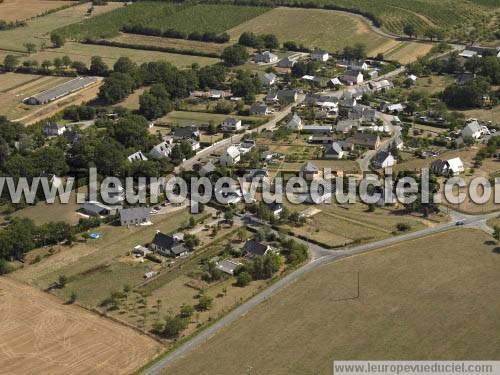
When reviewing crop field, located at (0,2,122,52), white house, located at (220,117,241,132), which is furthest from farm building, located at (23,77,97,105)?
white house, located at (220,117,241,132)

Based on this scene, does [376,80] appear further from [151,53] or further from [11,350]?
[11,350]

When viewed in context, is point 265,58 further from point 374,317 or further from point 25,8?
point 374,317

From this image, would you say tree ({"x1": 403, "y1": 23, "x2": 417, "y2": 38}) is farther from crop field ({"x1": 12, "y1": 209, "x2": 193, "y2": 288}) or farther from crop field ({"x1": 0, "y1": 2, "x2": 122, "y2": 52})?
crop field ({"x1": 12, "y1": 209, "x2": 193, "y2": 288})

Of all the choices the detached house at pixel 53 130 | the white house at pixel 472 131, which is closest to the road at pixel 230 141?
the detached house at pixel 53 130

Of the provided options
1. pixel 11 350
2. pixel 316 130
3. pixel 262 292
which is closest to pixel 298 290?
pixel 262 292

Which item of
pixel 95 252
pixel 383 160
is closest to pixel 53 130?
pixel 95 252

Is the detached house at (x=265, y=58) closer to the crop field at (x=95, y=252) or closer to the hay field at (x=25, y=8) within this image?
the crop field at (x=95, y=252)
